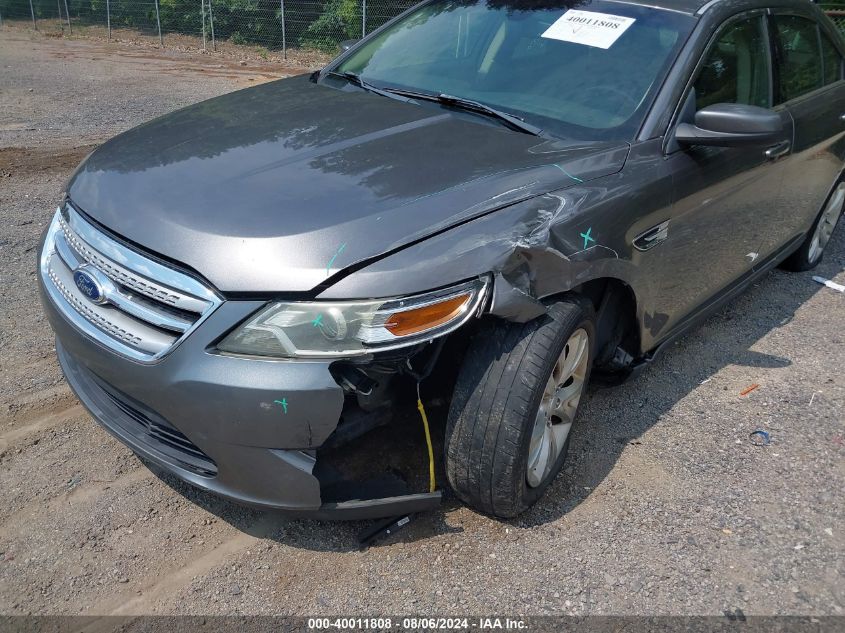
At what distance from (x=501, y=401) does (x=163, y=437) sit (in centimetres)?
108

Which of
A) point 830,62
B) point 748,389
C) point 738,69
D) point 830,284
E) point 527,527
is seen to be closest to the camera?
point 527,527

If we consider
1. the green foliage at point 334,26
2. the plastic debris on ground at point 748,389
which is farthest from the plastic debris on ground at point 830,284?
the green foliage at point 334,26

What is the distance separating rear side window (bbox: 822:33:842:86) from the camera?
4488 mm

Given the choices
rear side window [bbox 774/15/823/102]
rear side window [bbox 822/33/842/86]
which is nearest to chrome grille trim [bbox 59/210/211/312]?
rear side window [bbox 774/15/823/102]

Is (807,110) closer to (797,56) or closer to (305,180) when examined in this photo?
(797,56)

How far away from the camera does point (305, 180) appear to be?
2.45 metres

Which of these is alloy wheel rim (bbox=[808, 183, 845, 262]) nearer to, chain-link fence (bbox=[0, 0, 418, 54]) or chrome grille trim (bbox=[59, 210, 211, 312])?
chrome grille trim (bbox=[59, 210, 211, 312])

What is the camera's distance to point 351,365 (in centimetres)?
215

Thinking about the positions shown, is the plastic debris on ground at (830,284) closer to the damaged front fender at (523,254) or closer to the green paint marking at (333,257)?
the damaged front fender at (523,254)

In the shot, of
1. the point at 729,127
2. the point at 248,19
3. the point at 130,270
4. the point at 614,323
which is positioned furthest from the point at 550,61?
the point at 248,19

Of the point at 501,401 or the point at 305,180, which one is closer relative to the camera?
the point at 501,401

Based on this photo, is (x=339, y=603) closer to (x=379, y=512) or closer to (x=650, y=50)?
(x=379, y=512)

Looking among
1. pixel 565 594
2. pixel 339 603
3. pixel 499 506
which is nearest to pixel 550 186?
pixel 499 506

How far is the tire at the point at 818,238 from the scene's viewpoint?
4.97m
